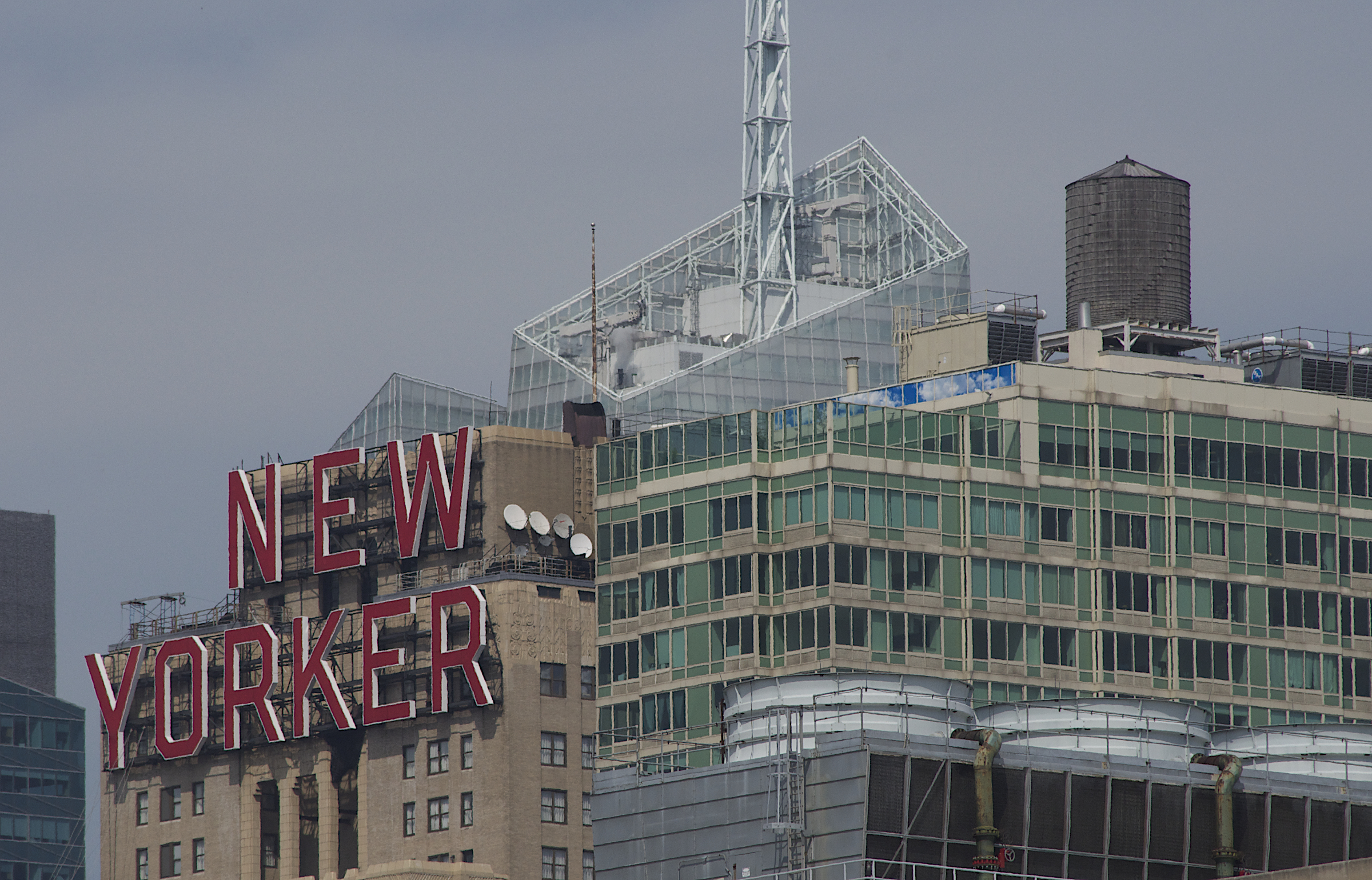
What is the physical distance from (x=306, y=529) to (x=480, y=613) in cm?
2173

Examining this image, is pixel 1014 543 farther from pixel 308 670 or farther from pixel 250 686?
pixel 250 686

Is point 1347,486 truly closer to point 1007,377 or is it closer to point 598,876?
point 1007,377

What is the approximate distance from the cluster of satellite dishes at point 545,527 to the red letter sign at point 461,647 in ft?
17.4

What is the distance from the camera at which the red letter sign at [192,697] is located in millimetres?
183750

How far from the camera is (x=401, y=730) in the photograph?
17450 cm

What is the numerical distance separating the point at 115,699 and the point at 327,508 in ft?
Answer: 64.4


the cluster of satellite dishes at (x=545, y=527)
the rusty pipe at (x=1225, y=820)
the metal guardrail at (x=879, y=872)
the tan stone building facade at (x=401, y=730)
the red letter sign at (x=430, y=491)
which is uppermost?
the red letter sign at (x=430, y=491)

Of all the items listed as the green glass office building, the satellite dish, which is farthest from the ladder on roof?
the satellite dish

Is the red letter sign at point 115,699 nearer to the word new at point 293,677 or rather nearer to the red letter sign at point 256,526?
the word new at point 293,677

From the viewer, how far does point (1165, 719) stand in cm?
12338

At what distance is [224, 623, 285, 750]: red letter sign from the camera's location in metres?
181

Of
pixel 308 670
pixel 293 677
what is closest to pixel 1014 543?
pixel 308 670

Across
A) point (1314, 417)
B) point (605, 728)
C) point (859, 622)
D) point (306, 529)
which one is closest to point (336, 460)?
point (306, 529)

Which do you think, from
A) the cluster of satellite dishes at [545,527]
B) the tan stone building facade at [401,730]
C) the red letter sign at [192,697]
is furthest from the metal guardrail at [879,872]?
the red letter sign at [192,697]
